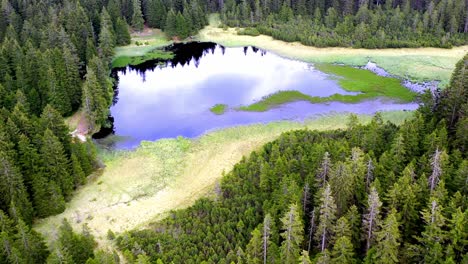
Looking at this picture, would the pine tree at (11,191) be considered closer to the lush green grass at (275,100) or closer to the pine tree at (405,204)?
the pine tree at (405,204)

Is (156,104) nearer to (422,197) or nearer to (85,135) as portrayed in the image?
(85,135)

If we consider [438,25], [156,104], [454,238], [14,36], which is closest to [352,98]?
[156,104]

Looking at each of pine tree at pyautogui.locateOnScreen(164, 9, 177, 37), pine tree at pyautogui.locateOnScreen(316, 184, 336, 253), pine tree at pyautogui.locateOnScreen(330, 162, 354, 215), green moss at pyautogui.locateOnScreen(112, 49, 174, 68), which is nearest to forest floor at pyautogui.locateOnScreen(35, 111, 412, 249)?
pine tree at pyautogui.locateOnScreen(330, 162, 354, 215)

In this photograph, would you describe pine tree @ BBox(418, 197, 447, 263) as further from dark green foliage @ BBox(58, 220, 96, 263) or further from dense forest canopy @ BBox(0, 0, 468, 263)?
dark green foliage @ BBox(58, 220, 96, 263)

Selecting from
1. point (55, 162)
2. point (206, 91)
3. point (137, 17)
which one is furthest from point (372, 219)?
point (137, 17)

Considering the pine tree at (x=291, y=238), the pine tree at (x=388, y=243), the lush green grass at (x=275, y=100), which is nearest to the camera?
the pine tree at (x=388, y=243)

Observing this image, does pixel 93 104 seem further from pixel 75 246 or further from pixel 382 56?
pixel 382 56

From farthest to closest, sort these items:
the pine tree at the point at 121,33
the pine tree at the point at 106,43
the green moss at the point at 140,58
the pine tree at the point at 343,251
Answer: the pine tree at the point at 121,33
the green moss at the point at 140,58
the pine tree at the point at 106,43
the pine tree at the point at 343,251

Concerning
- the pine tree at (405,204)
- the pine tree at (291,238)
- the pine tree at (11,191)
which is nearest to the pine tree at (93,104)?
the pine tree at (11,191)
